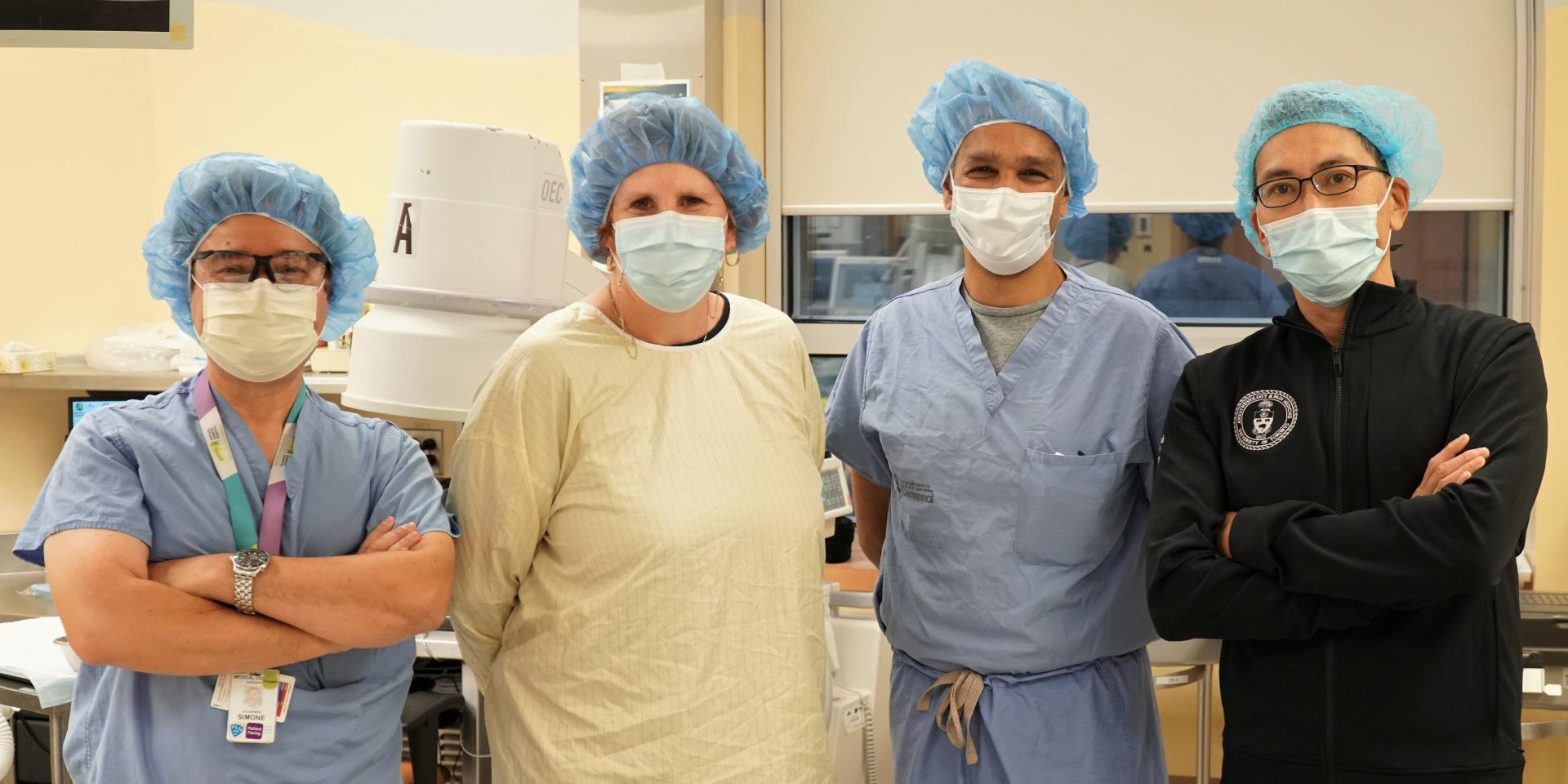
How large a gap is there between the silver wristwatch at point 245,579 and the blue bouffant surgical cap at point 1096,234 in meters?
2.50

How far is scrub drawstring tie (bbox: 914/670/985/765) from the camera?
1.63m

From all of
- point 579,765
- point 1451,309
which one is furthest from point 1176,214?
point 579,765

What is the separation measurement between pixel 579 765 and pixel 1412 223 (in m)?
2.74

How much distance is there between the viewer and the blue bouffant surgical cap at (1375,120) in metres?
1.47

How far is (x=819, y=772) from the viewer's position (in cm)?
154

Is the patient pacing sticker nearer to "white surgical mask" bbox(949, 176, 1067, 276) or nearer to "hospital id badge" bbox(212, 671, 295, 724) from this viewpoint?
"white surgical mask" bbox(949, 176, 1067, 276)

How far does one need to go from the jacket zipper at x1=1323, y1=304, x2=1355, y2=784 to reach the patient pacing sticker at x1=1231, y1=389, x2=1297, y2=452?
0.16 feet

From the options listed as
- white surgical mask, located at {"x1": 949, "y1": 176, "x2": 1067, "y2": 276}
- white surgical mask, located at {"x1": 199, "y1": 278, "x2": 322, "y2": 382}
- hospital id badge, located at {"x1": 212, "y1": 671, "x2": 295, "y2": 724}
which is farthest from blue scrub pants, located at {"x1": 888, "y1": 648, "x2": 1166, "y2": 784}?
white surgical mask, located at {"x1": 199, "y1": 278, "x2": 322, "y2": 382}

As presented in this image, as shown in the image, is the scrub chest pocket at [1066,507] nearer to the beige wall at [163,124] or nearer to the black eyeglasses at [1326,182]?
the black eyeglasses at [1326,182]

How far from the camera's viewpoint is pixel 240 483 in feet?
4.43

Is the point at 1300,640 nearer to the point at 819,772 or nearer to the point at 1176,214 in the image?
the point at 819,772

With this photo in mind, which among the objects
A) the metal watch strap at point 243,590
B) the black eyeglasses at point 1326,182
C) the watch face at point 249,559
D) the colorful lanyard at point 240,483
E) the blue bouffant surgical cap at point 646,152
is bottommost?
the metal watch strap at point 243,590

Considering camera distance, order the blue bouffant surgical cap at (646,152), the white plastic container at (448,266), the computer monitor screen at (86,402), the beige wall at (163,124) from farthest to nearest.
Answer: the beige wall at (163,124), the computer monitor screen at (86,402), the white plastic container at (448,266), the blue bouffant surgical cap at (646,152)

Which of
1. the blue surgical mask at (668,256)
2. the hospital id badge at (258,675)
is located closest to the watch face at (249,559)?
the hospital id badge at (258,675)
